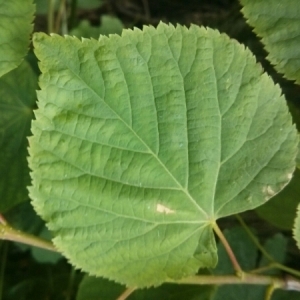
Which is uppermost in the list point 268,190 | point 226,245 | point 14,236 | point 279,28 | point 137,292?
point 279,28

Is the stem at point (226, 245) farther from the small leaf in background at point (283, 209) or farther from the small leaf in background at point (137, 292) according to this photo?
the small leaf in background at point (283, 209)

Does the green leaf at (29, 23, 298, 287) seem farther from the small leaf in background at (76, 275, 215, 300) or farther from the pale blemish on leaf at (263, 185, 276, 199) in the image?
the small leaf in background at (76, 275, 215, 300)

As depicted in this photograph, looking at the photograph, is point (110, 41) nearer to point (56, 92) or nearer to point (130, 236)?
point (56, 92)

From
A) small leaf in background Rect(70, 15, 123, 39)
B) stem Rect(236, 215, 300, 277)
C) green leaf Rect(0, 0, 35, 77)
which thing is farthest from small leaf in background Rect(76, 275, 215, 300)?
small leaf in background Rect(70, 15, 123, 39)

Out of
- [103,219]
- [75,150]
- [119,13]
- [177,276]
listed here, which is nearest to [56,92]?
[75,150]

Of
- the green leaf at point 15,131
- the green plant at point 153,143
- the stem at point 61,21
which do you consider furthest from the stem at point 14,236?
the stem at point 61,21

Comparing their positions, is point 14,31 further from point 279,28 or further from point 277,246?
point 277,246

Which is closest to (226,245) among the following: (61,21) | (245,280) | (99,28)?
(245,280)

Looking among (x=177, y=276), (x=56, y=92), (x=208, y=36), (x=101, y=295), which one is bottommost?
(x=101, y=295)
